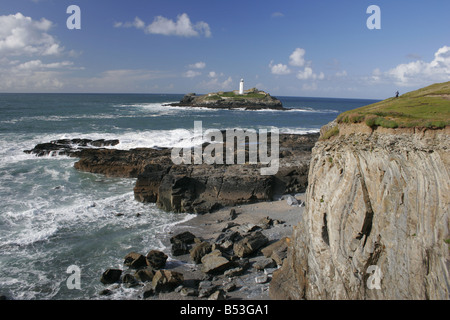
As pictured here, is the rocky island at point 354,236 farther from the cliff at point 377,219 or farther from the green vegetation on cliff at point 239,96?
the green vegetation on cliff at point 239,96

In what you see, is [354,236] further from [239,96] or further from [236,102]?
[239,96]

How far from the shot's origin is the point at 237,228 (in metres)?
18.4

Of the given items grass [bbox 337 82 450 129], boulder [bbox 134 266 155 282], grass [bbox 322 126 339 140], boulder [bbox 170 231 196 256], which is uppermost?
grass [bbox 337 82 450 129]

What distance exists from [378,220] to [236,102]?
376ft

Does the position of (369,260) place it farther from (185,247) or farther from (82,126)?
(82,126)

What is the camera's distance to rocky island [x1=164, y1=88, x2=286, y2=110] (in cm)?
11731

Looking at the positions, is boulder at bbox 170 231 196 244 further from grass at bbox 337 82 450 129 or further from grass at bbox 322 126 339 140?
grass at bbox 337 82 450 129

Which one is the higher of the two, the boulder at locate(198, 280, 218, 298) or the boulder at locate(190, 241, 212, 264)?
the boulder at locate(190, 241, 212, 264)

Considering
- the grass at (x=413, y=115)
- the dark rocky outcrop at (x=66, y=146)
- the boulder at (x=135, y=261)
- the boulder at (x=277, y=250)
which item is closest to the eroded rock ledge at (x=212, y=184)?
the boulder at (x=277, y=250)

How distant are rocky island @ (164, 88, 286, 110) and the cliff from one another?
336 ft

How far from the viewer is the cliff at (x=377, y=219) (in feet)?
26.9

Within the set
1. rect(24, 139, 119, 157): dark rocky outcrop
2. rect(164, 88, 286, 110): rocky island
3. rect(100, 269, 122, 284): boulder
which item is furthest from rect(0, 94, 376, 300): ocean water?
rect(164, 88, 286, 110): rocky island
